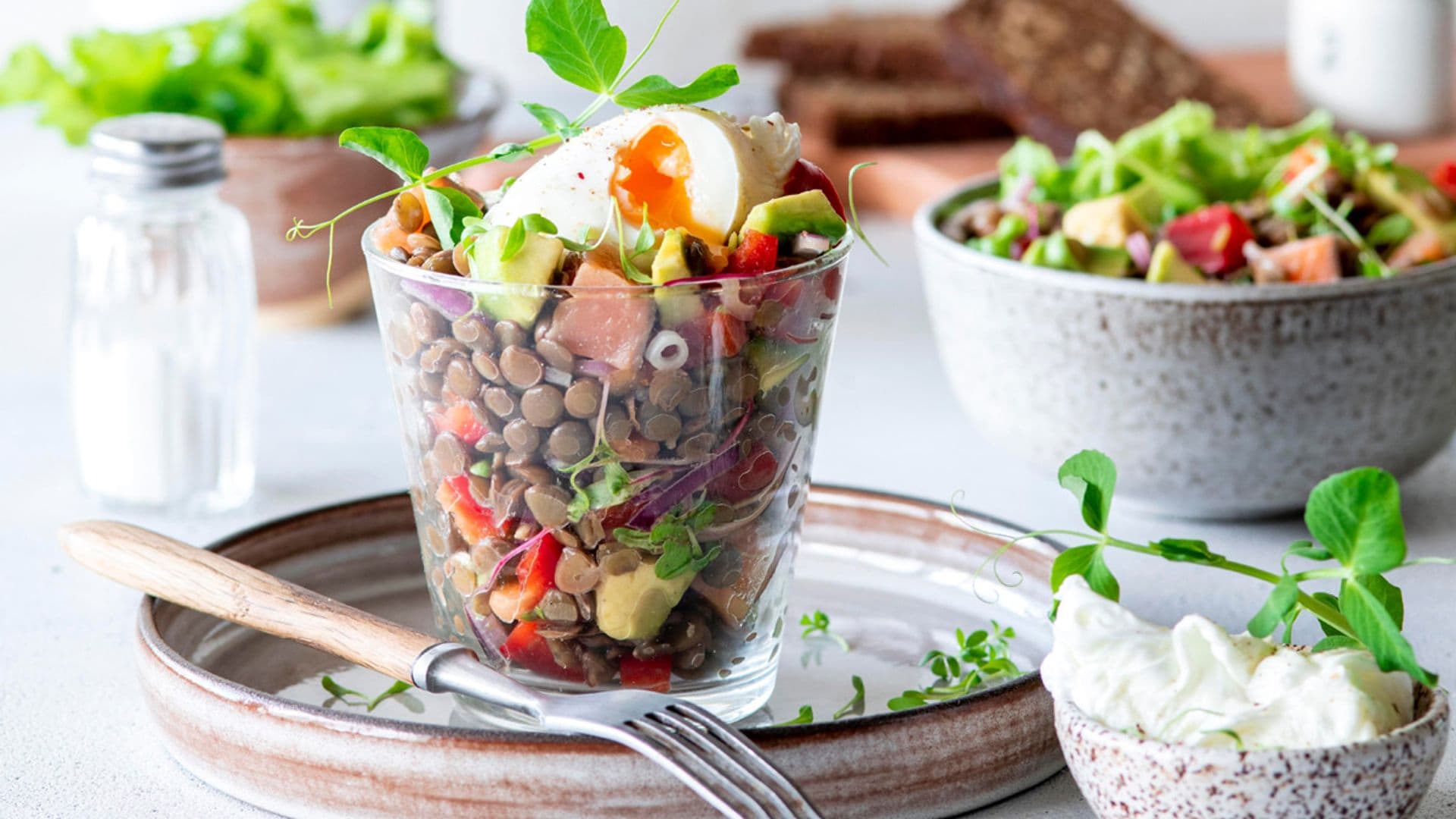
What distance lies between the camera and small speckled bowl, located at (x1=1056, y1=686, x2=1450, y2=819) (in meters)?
0.61

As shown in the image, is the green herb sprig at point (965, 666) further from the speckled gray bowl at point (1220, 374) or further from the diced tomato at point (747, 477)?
the speckled gray bowl at point (1220, 374)

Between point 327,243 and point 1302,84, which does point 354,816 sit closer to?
point 327,243

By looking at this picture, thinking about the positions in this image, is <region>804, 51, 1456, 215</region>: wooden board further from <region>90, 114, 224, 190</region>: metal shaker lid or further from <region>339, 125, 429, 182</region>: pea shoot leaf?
<region>339, 125, 429, 182</region>: pea shoot leaf

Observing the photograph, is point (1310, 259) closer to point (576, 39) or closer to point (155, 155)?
point (576, 39)

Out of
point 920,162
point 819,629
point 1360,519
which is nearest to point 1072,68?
point 920,162

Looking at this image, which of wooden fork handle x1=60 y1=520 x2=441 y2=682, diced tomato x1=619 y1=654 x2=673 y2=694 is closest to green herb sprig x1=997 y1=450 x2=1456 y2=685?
diced tomato x1=619 y1=654 x2=673 y2=694

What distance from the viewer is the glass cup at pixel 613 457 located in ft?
2.37

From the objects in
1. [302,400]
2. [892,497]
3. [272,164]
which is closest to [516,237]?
[892,497]

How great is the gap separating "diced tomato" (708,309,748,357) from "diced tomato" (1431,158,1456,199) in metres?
0.74

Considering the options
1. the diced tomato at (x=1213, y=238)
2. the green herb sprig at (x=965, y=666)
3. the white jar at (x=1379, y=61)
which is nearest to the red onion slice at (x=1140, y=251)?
the diced tomato at (x=1213, y=238)

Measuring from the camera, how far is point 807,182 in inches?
31.7

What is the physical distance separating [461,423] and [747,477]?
5.3 inches

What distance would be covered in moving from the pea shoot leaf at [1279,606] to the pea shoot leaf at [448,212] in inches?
15.3

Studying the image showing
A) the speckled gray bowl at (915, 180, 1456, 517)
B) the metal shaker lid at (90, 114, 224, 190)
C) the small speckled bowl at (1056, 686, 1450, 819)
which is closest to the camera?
the small speckled bowl at (1056, 686, 1450, 819)
